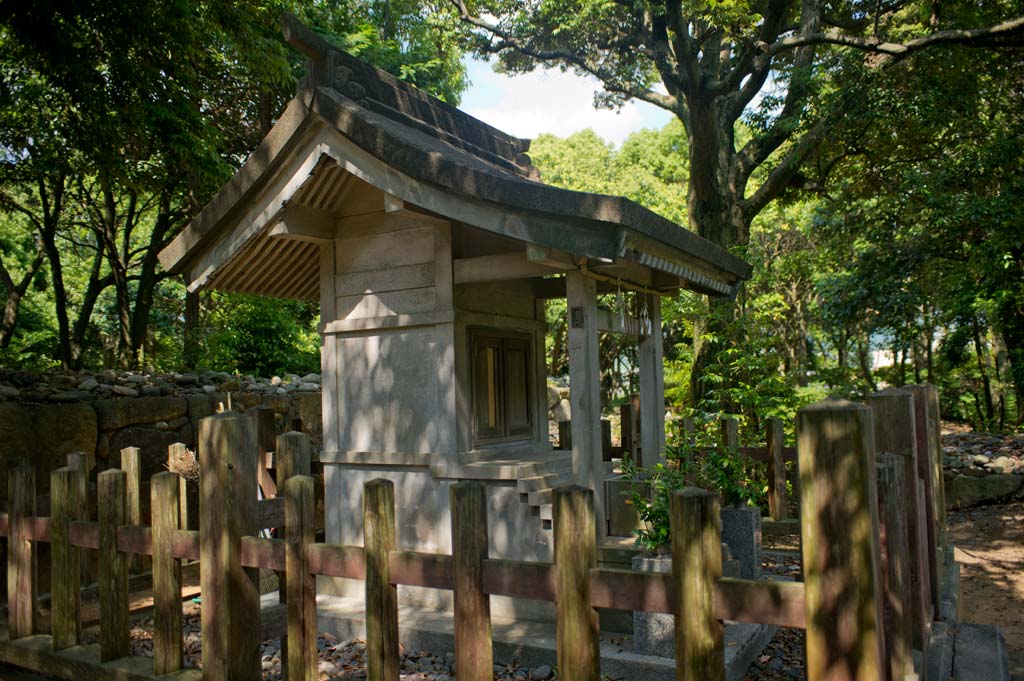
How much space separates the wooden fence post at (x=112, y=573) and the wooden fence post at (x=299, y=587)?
100 cm

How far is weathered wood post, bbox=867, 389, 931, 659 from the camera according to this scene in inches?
119

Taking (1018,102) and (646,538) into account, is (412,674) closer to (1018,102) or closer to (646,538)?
(646,538)

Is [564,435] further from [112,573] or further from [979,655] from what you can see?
[112,573]

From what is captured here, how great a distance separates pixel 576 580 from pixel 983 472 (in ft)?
37.1

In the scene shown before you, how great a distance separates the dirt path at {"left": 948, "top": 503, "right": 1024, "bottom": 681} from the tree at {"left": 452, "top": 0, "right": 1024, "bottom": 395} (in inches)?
160

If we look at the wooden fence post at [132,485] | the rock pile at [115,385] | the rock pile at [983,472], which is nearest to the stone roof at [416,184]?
the wooden fence post at [132,485]

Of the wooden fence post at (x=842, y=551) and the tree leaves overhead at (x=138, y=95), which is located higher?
the tree leaves overhead at (x=138, y=95)

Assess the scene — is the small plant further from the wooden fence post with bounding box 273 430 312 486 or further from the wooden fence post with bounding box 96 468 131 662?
the wooden fence post with bounding box 96 468 131 662

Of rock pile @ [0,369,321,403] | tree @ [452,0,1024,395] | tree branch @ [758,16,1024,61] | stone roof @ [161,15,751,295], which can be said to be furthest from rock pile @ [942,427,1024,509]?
rock pile @ [0,369,321,403]

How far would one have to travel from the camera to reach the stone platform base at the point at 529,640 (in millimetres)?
4473

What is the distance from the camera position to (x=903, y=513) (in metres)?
3.62

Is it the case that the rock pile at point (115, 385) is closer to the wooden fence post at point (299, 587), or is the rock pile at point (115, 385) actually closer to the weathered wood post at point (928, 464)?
the wooden fence post at point (299, 587)

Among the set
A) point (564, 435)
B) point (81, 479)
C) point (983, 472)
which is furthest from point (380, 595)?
point (983, 472)

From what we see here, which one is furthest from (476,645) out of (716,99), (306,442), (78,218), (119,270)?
(78,218)
